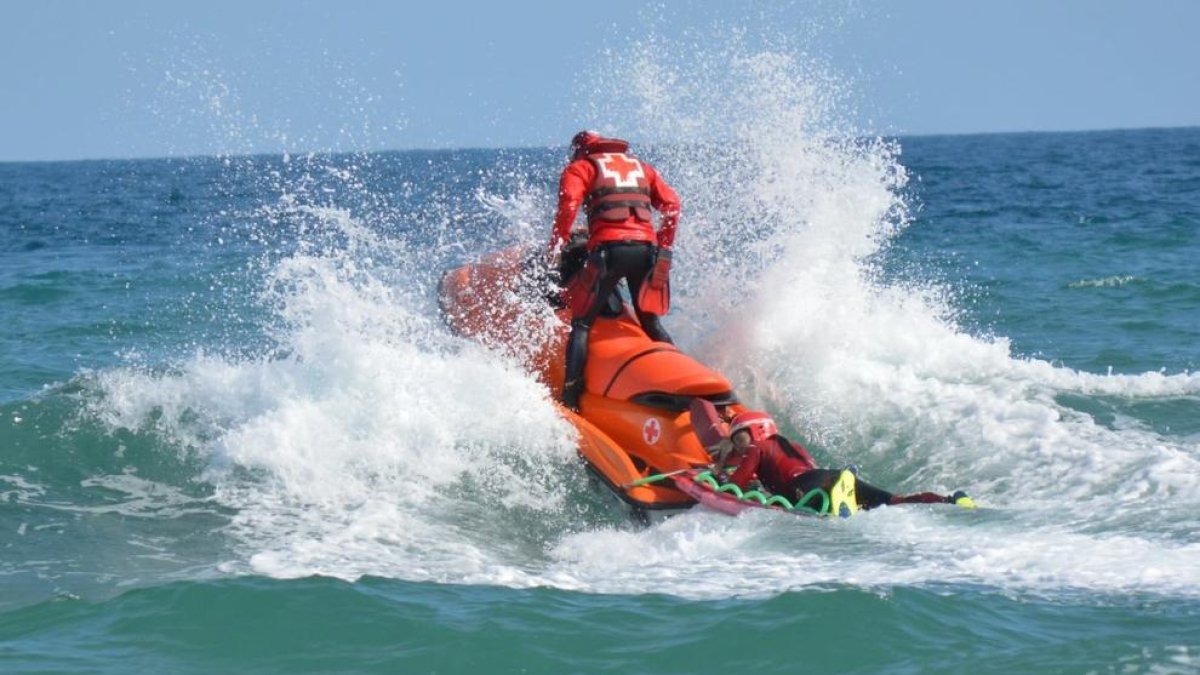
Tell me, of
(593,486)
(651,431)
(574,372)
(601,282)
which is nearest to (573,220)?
(601,282)

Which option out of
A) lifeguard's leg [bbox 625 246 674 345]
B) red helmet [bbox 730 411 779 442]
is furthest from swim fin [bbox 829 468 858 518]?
lifeguard's leg [bbox 625 246 674 345]

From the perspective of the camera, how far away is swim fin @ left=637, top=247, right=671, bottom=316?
873 centimetres

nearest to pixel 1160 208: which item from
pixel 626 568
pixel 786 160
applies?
pixel 786 160

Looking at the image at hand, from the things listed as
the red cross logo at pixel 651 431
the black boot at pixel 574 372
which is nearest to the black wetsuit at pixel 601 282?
the black boot at pixel 574 372

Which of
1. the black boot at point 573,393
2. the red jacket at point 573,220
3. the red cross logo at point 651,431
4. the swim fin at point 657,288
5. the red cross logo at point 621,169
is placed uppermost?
the red cross logo at point 621,169

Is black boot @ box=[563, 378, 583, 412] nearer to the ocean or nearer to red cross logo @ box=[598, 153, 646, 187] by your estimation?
the ocean

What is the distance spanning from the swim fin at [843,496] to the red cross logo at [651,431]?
1189 millimetres

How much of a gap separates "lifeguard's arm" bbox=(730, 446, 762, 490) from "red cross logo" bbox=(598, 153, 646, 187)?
2.07 m

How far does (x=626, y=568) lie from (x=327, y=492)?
208 centimetres

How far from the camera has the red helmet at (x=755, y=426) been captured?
24.2 ft

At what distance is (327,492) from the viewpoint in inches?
303

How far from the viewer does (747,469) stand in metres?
7.21

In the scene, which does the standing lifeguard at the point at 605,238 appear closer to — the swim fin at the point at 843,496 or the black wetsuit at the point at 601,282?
the black wetsuit at the point at 601,282

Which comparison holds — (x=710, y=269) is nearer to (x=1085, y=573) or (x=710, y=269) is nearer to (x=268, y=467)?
(x=268, y=467)
